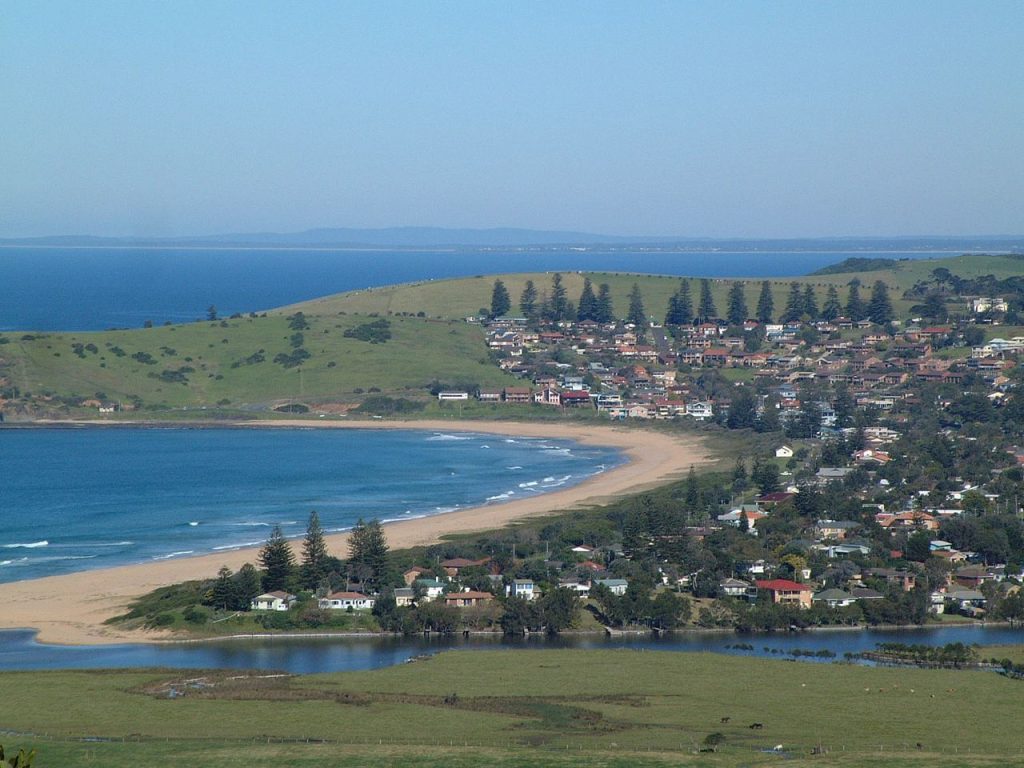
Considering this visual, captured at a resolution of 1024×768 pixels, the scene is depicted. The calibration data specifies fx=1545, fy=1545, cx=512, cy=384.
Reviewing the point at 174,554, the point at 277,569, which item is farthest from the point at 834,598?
the point at 174,554

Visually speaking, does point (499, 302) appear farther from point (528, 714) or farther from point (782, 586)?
point (528, 714)

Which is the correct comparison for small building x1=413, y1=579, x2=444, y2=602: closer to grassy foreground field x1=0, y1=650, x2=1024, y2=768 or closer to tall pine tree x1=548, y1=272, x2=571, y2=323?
grassy foreground field x1=0, y1=650, x2=1024, y2=768

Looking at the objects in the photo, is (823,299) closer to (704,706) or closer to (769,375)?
(769,375)

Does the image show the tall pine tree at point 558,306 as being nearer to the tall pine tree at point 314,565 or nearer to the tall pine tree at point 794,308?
the tall pine tree at point 794,308

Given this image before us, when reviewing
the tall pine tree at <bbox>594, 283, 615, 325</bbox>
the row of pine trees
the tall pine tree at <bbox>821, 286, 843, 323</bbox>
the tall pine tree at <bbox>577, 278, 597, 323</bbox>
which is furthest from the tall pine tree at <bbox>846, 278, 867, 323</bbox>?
the tall pine tree at <bbox>577, 278, 597, 323</bbox>

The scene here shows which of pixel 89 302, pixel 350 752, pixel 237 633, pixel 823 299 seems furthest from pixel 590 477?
pixel 89 302

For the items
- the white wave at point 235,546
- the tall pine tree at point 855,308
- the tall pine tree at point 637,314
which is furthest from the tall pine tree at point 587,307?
the white wave at point 235,546

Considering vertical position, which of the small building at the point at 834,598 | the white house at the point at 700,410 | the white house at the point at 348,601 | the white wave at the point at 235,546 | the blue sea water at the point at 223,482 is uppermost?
the white house at the point at 348,601
